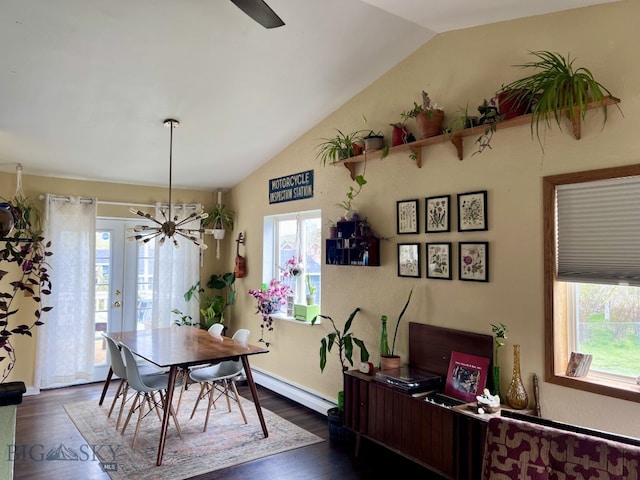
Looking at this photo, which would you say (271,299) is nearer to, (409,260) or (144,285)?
(144,285)

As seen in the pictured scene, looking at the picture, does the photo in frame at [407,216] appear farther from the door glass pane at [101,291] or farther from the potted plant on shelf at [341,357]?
the door glass pane at [101,291]

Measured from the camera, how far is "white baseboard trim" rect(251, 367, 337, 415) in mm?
4250

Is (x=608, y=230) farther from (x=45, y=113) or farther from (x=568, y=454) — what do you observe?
(x=45, y=113)

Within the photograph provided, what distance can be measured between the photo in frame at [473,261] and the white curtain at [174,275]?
3774 millimetres

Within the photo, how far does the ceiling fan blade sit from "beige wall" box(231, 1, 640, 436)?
1.55 m

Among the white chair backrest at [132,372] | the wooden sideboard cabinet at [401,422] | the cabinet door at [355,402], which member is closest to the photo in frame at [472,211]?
the wooden sideboard cabinet at [401,422]

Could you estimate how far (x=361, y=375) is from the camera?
3.36 metres

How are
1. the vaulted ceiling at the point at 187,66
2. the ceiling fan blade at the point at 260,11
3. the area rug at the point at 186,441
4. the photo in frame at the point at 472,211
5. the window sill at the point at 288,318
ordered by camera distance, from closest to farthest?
the ceiling fan blade at the point at 260,11, the vaulted ceiling at the point at 187,66, the photo in frame at the point at 472,211, the area rug at the point at 186,441, the window sill at the point at 288,318

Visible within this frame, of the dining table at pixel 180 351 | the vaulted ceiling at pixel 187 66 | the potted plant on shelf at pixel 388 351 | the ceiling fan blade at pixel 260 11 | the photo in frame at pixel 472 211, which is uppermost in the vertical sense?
the vaulted ceiling at pixel 187 66

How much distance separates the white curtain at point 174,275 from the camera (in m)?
5.70

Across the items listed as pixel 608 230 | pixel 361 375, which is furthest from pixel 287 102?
pixel 608 230

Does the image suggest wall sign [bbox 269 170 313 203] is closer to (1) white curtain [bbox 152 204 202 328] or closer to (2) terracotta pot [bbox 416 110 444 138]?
(1) white curtain [bbox 152 204 202 328]

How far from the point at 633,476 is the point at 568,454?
201mm


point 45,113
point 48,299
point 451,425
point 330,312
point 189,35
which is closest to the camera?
point 451,425
